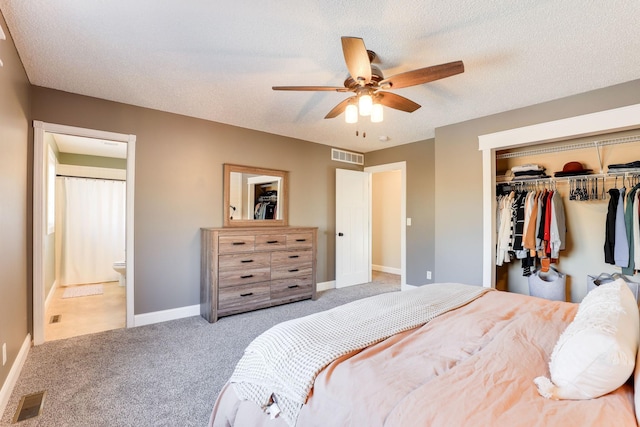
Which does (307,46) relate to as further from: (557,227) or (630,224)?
(630,224)

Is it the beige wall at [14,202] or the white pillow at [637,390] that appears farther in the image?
the beige wall at [14,202]

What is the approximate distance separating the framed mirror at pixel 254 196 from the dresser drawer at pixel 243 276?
2.36ft

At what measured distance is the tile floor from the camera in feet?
10.3

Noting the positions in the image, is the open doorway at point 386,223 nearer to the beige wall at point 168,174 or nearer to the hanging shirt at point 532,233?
the hanging shirt at point 532,233

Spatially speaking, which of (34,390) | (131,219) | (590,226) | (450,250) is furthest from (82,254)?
(590,226)

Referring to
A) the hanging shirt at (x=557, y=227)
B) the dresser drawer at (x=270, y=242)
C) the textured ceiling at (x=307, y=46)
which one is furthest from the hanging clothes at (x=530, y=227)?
the dresser drawer at (x=270, y=242)

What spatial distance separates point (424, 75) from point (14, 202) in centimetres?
316

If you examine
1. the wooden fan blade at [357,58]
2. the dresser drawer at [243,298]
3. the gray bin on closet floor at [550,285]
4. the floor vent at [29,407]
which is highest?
the wooden fan blade at [357,58]

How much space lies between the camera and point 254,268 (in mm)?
3682

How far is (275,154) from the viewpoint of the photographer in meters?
4.42

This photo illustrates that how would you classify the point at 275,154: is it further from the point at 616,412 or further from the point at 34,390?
the point at 616,412

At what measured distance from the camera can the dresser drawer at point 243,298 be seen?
3445 mm

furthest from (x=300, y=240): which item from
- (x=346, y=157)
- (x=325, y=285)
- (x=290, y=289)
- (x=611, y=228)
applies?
(x=611, y=228)

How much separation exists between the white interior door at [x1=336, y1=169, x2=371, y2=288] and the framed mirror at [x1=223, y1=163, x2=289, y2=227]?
1082 mm
